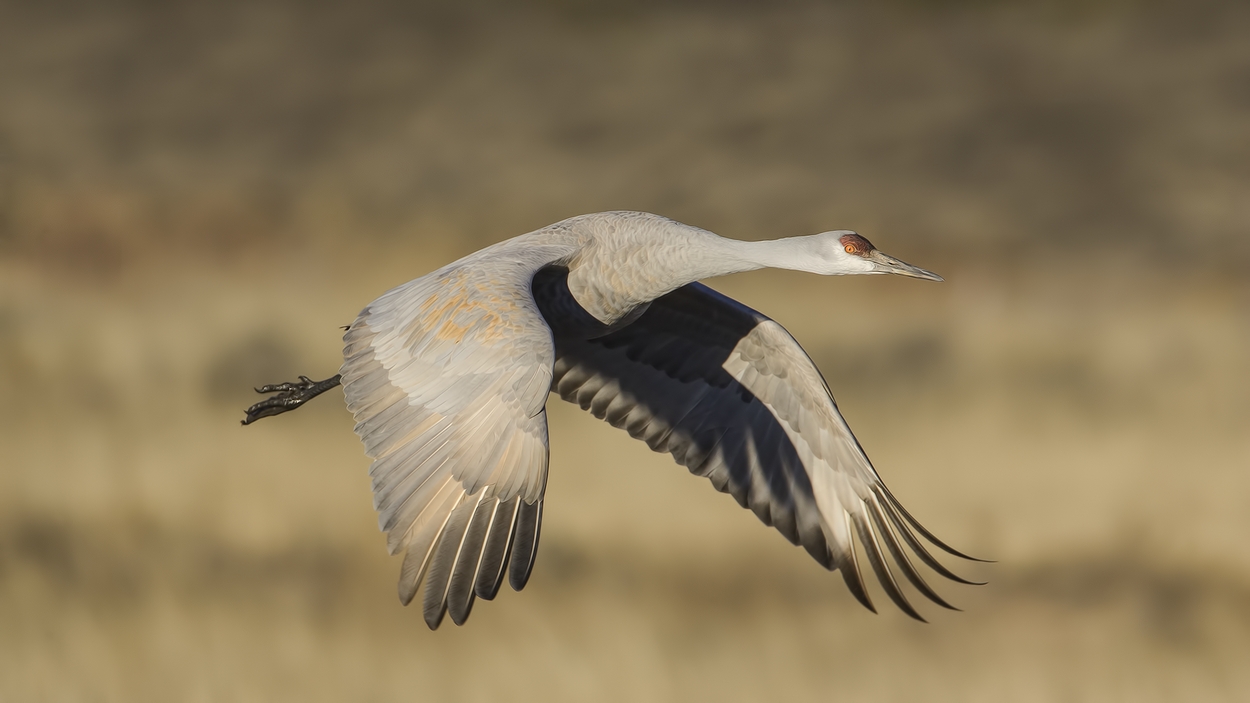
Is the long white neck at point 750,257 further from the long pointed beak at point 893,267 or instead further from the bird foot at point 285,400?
the bird foot at point 285,400

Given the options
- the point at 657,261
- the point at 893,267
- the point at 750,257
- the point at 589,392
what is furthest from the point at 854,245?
the point at 589,392

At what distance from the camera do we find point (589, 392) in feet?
25.7

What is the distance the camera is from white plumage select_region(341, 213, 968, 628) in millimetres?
5148

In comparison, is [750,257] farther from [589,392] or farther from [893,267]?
[589,392]

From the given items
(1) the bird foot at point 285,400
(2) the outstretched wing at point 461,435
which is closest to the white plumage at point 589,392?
(2) the outstretched wing at point 461,435

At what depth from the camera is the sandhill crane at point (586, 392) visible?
5.15m

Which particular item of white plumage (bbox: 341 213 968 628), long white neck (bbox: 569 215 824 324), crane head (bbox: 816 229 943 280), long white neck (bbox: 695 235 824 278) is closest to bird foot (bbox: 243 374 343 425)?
white plumage (bbox: 341 213 968 628)

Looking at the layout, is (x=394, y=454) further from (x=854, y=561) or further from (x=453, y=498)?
(x=854, y=561)

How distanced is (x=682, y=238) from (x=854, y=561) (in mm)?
2343

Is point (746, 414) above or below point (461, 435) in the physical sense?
below

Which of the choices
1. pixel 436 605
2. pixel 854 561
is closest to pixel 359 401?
pixel 436 605

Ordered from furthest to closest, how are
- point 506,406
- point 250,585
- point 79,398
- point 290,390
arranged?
point 250,585, point 79,398, point 290,390, point 506,406

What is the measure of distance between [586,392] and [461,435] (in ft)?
8.39

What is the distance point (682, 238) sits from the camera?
6.39 meters
